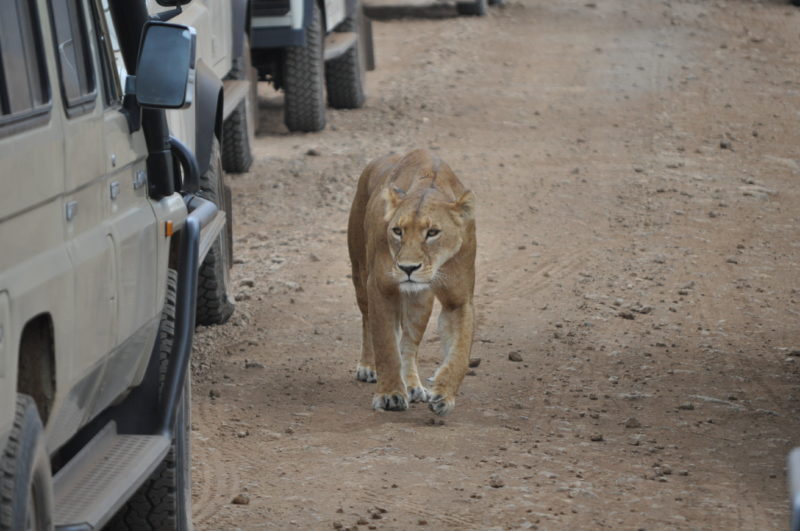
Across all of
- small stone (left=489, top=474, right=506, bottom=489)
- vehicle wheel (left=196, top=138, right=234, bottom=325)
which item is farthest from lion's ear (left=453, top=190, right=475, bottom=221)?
vehicle wheel (left=196, top=138, right=234, bottom=325)

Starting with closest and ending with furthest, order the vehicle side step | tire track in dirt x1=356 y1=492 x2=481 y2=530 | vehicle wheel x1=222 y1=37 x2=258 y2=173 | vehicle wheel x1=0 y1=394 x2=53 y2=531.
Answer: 1. vehicle wheel x1=0 y1=394 x2=53 y2=531
2. the vehicle side step
3. tire track in dirt x1=356 y1=492 x2=481 y2=530
4. vehicle wheel x1=222 y1=37 x2=258 y2=173

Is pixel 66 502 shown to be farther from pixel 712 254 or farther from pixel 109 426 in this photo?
pixel 712 254

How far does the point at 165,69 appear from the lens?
169 inches

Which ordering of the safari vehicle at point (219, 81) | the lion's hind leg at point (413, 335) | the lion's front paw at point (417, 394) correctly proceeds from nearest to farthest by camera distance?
the lion's hind leg at point (413, 335) < the lion's front paw at point (417, 394) < the safari vehicle at point (219, 81)

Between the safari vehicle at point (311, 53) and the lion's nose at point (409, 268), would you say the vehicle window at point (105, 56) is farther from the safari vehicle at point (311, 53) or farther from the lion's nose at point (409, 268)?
the safari vehicle at point (311, 53)

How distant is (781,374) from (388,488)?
110 inches

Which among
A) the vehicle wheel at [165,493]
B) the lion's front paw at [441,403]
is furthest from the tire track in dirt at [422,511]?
the lion's front paw at [441,403]

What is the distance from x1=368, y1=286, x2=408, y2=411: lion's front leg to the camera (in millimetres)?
6730

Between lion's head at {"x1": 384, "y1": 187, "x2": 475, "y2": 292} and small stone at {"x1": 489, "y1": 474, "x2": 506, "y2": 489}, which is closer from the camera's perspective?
small stone at {"x1": 489, "y1": 474, "x2": 506, "y2": 489}

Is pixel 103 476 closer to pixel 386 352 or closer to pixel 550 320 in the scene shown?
pixel 386 352

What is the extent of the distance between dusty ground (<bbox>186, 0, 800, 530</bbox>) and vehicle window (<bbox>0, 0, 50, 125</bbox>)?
217 centimetres

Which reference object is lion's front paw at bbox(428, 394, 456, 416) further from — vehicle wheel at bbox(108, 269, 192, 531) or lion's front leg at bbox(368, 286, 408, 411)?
vehicle wheel at bbox(108, 269, 192, 531)

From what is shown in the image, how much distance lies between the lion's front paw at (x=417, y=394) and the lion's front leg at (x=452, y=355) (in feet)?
0.78

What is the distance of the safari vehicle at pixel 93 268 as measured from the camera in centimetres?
340
